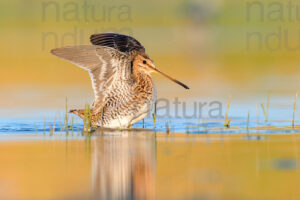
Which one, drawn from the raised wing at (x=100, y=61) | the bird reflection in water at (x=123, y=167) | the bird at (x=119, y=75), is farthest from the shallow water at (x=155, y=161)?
the raised wing at (x=100, y=61)

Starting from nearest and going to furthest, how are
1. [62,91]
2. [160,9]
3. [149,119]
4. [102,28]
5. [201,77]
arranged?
1. [149,119]
2. [62,91]
3. [201,77]
4. [102,28]
5. [160,9]

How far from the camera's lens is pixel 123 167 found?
7.09 meters

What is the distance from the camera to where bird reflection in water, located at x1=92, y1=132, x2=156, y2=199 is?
626 cm

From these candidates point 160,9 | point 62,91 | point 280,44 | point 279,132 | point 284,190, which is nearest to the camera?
point 284,190

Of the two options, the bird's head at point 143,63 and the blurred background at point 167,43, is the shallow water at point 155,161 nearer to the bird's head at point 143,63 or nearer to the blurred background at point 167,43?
the bird's head at point 143,63

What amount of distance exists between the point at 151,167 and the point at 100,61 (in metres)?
2.93

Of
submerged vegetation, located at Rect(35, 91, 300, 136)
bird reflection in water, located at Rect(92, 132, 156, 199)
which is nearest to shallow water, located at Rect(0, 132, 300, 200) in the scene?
bird reflection in water, located at Rect(92, 132, 156, 199)

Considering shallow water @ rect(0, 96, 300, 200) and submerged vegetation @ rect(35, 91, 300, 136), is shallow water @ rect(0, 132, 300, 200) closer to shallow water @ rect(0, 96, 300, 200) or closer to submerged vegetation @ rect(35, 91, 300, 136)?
shallow water @ rect(0, 96, 300, 200)

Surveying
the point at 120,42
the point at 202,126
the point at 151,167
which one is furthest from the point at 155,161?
the point at 120,42

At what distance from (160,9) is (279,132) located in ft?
70.1

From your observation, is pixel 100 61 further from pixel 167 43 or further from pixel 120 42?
pixel 167 43

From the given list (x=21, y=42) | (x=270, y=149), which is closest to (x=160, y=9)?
(x=21, y=42)

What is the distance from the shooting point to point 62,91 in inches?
572

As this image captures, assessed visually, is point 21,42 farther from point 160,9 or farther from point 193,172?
point 193,172
